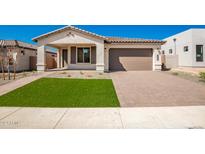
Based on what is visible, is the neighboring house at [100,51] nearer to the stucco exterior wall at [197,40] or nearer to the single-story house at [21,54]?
the single-story house at [21,54]

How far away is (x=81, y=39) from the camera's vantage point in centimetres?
1758

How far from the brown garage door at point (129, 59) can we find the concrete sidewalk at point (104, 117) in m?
13.2

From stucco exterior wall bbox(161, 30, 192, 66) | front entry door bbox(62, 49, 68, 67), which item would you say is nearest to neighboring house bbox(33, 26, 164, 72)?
front entry door bbox(62, 49, 68, 67)

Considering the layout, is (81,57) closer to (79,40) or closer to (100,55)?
(79,40)

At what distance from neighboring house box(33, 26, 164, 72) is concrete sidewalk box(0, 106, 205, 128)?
1125 centimetres

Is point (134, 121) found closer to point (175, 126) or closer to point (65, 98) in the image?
point (175, 126)

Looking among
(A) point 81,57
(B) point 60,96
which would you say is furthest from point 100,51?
(B) point 60,96

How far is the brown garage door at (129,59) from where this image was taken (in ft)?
65.5

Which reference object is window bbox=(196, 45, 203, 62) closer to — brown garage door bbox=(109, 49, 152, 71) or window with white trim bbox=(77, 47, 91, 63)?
brown garage door bbox=(109, 49, 152, 71)

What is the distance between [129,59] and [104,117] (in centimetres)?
1464

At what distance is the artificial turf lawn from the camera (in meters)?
7.66

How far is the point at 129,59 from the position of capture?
20.0 meters

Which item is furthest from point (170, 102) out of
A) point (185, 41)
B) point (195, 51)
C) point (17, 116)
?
point (185, 41)
